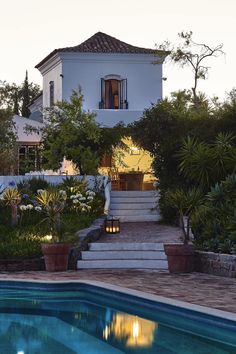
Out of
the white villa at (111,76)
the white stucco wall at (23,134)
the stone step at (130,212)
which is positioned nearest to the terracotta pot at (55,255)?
the stone step at (130,212)

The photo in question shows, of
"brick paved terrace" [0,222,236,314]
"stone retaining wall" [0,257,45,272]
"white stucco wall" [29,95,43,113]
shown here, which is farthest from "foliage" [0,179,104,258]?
"white stucco wall" [29,95,43,113]

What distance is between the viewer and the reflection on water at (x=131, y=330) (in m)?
8.33

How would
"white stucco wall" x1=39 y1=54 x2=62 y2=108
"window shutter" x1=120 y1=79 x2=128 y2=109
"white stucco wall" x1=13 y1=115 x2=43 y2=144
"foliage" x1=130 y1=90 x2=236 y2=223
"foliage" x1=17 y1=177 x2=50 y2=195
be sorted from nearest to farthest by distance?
"foliage" x1=130 y1=90 x2=236 y2=223 < "foliage" x1=17 y1=177 x2=50 y2=195 < "window shutter" x1=120 y1=79 x2=128 y2=109 < "white stucco wall" x1=39 y1=54 x2=62 y2=108 < "white stucco wall" x1=13 y1=115 x2=43 y2=144

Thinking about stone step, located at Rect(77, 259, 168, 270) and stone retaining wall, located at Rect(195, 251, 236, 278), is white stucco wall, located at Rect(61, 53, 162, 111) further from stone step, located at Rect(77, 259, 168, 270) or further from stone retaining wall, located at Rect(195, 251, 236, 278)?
stone retaining wall, located at Rect(195, 251, 236, 278)

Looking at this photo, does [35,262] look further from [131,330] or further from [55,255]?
[131,330]

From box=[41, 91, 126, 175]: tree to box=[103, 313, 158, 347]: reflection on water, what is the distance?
45.0 ft

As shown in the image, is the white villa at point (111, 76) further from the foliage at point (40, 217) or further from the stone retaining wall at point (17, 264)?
the stone retaining wall at point (17, 264)

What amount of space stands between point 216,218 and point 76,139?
10.7 m

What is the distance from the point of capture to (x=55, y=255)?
14.2 meters

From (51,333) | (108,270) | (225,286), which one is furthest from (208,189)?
(51,333)

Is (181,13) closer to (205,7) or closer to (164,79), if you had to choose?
(205,7)

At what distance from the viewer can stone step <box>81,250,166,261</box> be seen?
48.6ft

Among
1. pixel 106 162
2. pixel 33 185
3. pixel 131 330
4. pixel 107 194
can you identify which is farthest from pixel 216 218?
pixel 106 162

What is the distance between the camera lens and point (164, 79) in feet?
106
